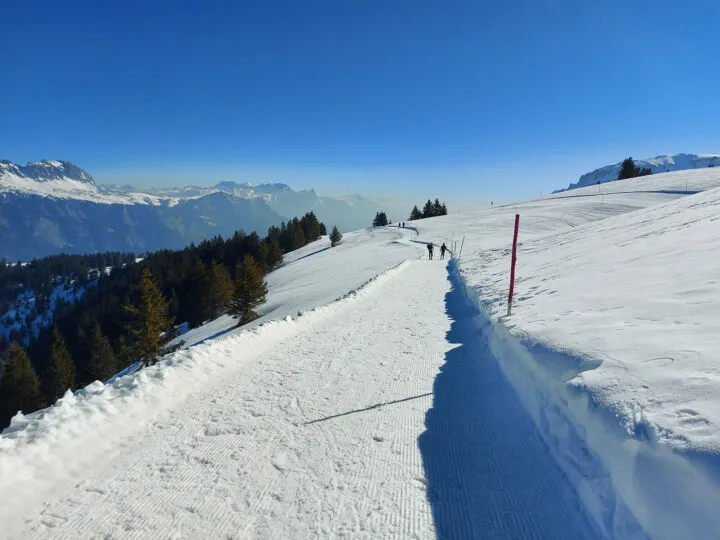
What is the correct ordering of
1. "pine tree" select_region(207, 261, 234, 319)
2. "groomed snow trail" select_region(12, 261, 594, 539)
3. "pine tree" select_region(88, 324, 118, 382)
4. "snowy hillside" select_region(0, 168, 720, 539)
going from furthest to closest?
"pine tree" select_region(88, 324, 118, 382) < "pine tree" select_region(207, 261, 234, 319) < "groomed snow trail" select_region(12, 261, 594, 539) < "snowy hillside" select_region(0, 168, 720, 539)

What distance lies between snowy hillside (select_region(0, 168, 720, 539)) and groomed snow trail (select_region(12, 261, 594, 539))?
0.02 meters

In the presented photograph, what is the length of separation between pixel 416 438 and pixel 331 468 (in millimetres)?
1221

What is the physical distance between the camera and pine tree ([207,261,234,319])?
49500 mm

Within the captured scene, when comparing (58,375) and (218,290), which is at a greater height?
(218,290)

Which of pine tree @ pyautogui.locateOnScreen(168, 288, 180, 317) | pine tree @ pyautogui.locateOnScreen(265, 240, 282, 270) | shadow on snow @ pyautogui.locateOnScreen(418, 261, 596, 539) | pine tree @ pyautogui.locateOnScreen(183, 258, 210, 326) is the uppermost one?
shadow on snow @ pyautogui.locateOnScreen(418, 261, 596, 539)

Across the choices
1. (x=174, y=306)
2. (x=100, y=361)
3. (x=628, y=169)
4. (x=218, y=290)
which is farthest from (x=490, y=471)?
(x=628, y=169)

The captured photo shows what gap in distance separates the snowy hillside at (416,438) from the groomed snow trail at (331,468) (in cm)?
2

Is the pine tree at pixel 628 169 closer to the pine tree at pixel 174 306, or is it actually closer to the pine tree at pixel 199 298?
the pine tree at pixel 199 298

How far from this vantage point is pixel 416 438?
4746 millimetres

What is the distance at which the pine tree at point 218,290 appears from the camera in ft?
162

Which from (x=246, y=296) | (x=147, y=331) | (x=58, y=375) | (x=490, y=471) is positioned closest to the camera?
(x=490, y=471)

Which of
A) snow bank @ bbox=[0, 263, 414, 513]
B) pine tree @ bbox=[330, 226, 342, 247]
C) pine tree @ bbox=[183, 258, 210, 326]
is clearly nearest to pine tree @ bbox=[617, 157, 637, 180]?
pine tree @ bbox=[330, 226, 342, 247]

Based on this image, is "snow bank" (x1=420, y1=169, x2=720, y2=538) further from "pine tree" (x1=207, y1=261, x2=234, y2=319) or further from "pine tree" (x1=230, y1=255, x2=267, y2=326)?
"pine tree" (x1=207, y1=261, x2=234, y2=319)

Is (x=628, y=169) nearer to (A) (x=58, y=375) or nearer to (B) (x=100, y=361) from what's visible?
(B) (x=100, y=361)
